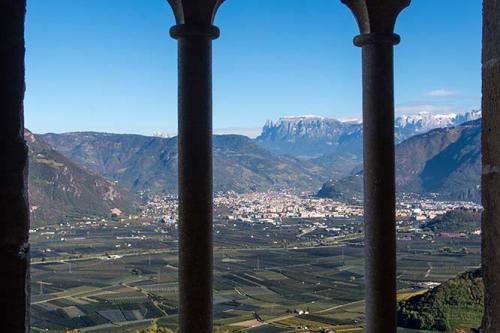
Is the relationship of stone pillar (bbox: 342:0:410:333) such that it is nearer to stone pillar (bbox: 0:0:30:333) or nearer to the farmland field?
stone pillar (bbox: 0:0:30:333)

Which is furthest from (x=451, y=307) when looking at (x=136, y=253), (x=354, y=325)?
(x=136, y=253)

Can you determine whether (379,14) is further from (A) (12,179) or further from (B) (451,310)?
(B) (451,310)

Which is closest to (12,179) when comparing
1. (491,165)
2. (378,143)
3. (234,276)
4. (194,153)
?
(491,165)

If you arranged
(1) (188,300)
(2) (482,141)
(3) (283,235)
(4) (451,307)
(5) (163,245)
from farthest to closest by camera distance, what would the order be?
1. (3) (283,235)
2. (5) (163,245)
3. (4) (451,307)
4. (1) (188,300)
5. (2) (482,141)

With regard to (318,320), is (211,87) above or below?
above

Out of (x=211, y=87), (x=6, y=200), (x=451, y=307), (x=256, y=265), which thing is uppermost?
(x=211, y=87)

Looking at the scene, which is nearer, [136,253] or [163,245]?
[136,253]

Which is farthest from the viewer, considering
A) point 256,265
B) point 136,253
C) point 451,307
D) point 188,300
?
point 136,253

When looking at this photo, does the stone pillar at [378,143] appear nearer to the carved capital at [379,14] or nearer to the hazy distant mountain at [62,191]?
the carved capital at [379,14]

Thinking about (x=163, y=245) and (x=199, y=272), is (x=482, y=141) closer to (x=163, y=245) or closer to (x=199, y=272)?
(x=199, y=272)
